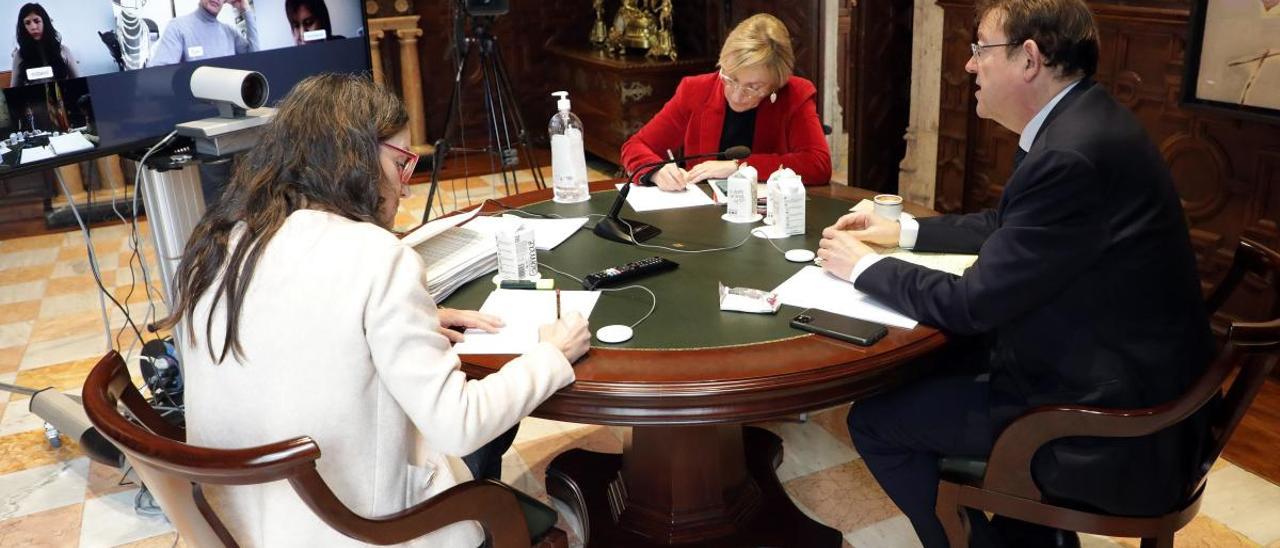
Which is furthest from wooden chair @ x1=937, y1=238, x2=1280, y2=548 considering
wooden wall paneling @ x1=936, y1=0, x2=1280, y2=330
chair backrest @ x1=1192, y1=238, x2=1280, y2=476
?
wooden wall paneling @ x1=936, y1=0, x2=1280, y2=330

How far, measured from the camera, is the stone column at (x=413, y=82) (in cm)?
625

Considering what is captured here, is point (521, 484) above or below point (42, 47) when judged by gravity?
below

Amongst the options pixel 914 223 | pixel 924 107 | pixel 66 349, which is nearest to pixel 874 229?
pixel 914 223

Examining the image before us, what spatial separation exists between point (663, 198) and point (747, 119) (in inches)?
21.4

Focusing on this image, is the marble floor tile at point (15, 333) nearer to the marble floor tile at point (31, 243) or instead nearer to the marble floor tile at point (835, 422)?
the marble floor tile at point (31, 243)

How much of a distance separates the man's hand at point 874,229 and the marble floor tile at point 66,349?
2776 millimetres

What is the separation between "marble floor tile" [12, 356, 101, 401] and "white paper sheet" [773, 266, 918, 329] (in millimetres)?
2555

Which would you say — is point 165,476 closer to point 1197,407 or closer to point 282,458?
point 282,458

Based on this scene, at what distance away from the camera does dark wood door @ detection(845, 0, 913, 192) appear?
454 cm

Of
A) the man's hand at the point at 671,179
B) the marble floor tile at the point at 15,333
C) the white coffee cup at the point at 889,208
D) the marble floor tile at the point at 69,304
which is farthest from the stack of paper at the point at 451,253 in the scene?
the marble floor tile at the point at 69,304

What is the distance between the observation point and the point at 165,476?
1.36 meters

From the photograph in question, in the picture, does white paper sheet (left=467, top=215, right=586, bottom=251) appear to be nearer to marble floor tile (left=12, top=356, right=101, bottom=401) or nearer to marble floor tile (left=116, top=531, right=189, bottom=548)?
marble floor tile (left=116, top=531, right=189, bottom=548)

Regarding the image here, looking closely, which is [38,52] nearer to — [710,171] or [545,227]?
[545,227]

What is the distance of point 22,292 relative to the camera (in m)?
4.41
